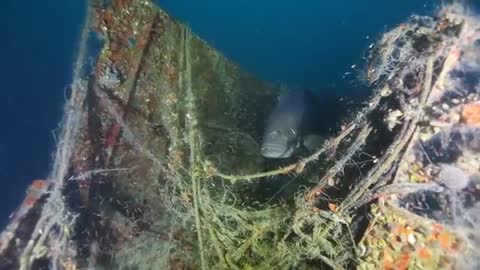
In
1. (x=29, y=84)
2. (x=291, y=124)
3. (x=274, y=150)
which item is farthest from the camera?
(x=29, y=84)

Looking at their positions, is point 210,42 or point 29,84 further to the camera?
point 29,84

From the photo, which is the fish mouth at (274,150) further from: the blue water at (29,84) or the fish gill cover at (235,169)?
the blue water at (29,84)

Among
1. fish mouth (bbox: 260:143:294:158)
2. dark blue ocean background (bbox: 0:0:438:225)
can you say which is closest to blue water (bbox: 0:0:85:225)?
dark blue ocean background (bbox: 0:0:438:225)

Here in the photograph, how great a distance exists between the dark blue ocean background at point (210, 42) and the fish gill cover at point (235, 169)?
1.07 feet

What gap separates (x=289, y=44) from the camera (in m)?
42.4

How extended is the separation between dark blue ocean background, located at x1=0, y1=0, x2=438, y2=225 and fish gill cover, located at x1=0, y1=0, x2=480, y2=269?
1.07 feet

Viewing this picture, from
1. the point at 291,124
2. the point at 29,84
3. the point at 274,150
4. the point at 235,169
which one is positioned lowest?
the point at 235,169

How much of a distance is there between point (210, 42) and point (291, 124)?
4.84 feet

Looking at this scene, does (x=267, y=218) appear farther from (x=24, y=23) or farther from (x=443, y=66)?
(x=24, y=23)

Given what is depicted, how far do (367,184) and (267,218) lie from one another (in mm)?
819

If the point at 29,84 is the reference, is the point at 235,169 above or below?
below

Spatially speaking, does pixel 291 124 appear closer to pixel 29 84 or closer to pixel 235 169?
pixel 235 169

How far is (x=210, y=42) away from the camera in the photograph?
4652mm

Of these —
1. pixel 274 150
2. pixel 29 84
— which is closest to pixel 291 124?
pixel 274 150
